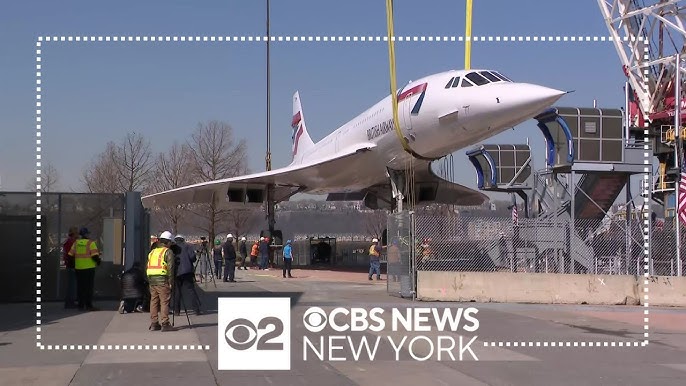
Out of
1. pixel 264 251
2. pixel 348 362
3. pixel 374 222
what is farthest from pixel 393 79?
pixel 374 222

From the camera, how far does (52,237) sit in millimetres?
17953

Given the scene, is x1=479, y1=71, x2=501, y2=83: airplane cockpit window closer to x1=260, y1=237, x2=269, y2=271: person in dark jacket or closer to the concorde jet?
the concorde jet

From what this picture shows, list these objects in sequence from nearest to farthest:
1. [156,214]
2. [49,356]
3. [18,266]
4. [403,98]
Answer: [49,356] → [18,266] → [403,98] → [156,214]

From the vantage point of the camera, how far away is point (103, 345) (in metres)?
10.7

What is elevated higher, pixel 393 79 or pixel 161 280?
pixel 393 79

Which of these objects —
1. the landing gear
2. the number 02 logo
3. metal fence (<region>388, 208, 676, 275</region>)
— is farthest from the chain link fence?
the number 02 logo

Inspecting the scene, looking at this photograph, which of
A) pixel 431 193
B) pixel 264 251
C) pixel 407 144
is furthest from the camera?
pixel 264 251

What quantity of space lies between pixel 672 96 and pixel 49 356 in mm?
37422

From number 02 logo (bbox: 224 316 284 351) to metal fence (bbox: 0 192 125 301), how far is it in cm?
479

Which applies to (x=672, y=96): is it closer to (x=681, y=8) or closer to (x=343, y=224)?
(x=681, y=8)

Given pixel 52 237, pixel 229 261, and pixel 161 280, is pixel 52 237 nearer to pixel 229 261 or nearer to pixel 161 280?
pixel 161 280

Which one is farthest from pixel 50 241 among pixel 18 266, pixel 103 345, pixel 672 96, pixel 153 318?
pixel 672 96

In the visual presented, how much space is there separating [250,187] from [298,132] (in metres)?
14.0

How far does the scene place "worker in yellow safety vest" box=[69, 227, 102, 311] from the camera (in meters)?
15.4
